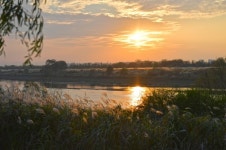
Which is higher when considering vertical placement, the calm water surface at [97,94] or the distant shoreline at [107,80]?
the calm water surface at [97,94]

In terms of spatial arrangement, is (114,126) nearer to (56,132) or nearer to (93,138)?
(93,138)

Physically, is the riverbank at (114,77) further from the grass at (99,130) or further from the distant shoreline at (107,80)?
the grass at (99,130)

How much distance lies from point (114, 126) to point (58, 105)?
2396 millimetres

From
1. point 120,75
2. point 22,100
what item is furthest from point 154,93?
point 120,75

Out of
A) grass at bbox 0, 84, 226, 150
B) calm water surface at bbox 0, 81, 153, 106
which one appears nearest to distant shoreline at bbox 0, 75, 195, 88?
calm water surface at bbox 0, 81, 153, 106

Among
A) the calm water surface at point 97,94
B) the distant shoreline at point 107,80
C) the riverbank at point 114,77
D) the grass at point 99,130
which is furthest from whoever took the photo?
the riverbank at point 114,77

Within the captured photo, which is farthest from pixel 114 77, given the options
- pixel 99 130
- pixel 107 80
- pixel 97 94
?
pixel 99 130

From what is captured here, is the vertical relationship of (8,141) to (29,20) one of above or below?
below

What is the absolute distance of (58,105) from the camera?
10680 millimetres

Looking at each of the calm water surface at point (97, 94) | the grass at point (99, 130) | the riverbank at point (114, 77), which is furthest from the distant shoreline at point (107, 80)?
the grass at point (99, 130)

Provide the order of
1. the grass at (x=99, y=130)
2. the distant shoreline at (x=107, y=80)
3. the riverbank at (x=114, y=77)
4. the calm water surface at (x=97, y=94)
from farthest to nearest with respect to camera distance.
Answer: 1. the riverbank at (x=114, y=77)
2. the distant shoreline at (x=107, y=80)
3. the calm water surface at (x=97, y=94)
4. the grass at (x=99, y=130)

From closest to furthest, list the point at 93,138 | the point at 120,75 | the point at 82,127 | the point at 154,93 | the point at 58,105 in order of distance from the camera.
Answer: the point at 93,138
the point at 82,127
the point at 58,105
the point at 154,93
the point at 120,75

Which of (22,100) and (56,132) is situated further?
(22,100)

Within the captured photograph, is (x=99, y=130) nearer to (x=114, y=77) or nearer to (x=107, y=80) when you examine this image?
(x=107, y=80)
